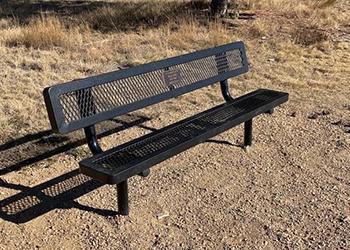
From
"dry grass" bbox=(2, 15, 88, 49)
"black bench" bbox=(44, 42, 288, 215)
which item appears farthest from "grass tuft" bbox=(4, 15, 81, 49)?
"black bench" bbox=(44, 42, 288, 215)

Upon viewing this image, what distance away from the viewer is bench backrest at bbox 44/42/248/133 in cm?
326

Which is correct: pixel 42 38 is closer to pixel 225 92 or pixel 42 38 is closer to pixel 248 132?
pixel 225 92

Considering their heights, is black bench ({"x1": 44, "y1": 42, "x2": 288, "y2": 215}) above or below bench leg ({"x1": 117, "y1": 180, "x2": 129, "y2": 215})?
above

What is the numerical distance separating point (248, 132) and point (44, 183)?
176 centimetres

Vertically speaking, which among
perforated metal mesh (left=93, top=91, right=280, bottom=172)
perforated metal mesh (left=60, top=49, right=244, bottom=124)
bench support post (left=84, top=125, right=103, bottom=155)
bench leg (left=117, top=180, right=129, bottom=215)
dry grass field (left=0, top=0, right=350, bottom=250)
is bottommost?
dry grass field (left=0, top=0, right=350, bottom=250)

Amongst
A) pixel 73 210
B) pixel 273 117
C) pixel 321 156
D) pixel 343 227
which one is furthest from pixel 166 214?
pixel 273 117

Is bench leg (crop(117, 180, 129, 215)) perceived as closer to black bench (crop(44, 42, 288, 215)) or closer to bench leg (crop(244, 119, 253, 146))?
black bench (crop(44, 42, 288, 215))

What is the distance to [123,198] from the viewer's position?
130 inches

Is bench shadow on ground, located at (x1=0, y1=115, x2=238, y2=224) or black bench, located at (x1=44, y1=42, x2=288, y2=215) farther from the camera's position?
bench shadow on ground, located at (x1=0, y1=115, x2=238, y2=224)

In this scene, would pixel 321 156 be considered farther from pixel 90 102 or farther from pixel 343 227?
pixel 90 102

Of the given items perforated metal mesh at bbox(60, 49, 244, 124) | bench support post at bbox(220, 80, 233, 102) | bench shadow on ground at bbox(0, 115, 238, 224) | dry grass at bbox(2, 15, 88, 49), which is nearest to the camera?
perforated metal mesh at bbox(60, 49, 244, 124)

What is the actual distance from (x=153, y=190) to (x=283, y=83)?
10.3 feet

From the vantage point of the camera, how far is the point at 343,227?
10.8 ft

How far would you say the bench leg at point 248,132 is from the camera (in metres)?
4.39
